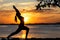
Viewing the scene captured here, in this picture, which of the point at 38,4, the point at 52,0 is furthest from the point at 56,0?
the point at 38,4

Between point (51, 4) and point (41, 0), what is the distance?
1.79 ft

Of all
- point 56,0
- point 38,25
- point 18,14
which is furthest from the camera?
point 38,25

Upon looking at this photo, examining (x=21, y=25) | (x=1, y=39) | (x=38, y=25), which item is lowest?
(x=38, y=25)

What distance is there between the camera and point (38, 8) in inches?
525

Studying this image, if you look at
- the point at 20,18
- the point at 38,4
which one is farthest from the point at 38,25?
the point at 20,18

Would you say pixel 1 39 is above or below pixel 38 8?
below

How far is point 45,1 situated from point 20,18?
2.24 metres

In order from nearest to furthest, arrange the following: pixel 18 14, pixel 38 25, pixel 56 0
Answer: pixel 18 14
pixel 56 0
pixel 38 25

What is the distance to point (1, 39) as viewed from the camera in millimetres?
13062

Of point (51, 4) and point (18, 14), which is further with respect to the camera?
point (51, 4)

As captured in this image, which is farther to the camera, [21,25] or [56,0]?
[56,0]

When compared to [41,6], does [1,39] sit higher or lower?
lower

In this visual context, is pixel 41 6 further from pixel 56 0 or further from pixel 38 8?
pixel 56 0

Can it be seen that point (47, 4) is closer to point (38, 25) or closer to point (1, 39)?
point (1, 39)
